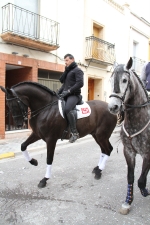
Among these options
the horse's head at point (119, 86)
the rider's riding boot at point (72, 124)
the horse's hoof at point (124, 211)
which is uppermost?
the horse's head at point (119, 86)

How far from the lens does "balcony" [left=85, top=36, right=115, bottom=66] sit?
12327mm

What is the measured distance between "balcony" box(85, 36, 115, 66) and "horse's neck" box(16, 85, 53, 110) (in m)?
8.49

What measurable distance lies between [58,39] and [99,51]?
3.58 metres

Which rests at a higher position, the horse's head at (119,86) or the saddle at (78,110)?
the horse's head at (119,86)

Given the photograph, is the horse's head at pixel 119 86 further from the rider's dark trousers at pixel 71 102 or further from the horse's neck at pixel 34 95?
the horse's neck at pixel 34 95

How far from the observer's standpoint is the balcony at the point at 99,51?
40.4 feet

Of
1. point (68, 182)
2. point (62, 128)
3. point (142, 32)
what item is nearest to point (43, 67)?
point (62, 128)


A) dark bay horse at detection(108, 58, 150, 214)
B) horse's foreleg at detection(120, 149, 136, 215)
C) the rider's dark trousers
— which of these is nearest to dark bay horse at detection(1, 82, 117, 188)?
the rider's dark trousers

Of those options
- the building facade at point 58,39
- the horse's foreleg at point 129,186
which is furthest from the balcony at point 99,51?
the horse's foreleg at point 129,186

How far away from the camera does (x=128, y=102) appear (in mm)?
2979

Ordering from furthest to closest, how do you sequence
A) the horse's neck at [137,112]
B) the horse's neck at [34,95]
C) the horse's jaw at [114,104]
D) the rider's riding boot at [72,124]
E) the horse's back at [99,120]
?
the horse's back at [99,120], the rider's riding boot at [72,124], the horse's neck at [34,95], the horse's neck at [137,112], the horse's jaw at [114,104]

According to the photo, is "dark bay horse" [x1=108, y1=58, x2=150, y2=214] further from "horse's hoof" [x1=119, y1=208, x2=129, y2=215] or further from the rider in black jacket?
the rider in black jacket

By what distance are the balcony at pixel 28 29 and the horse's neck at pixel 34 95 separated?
4.95 meters

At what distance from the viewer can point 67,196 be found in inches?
144
